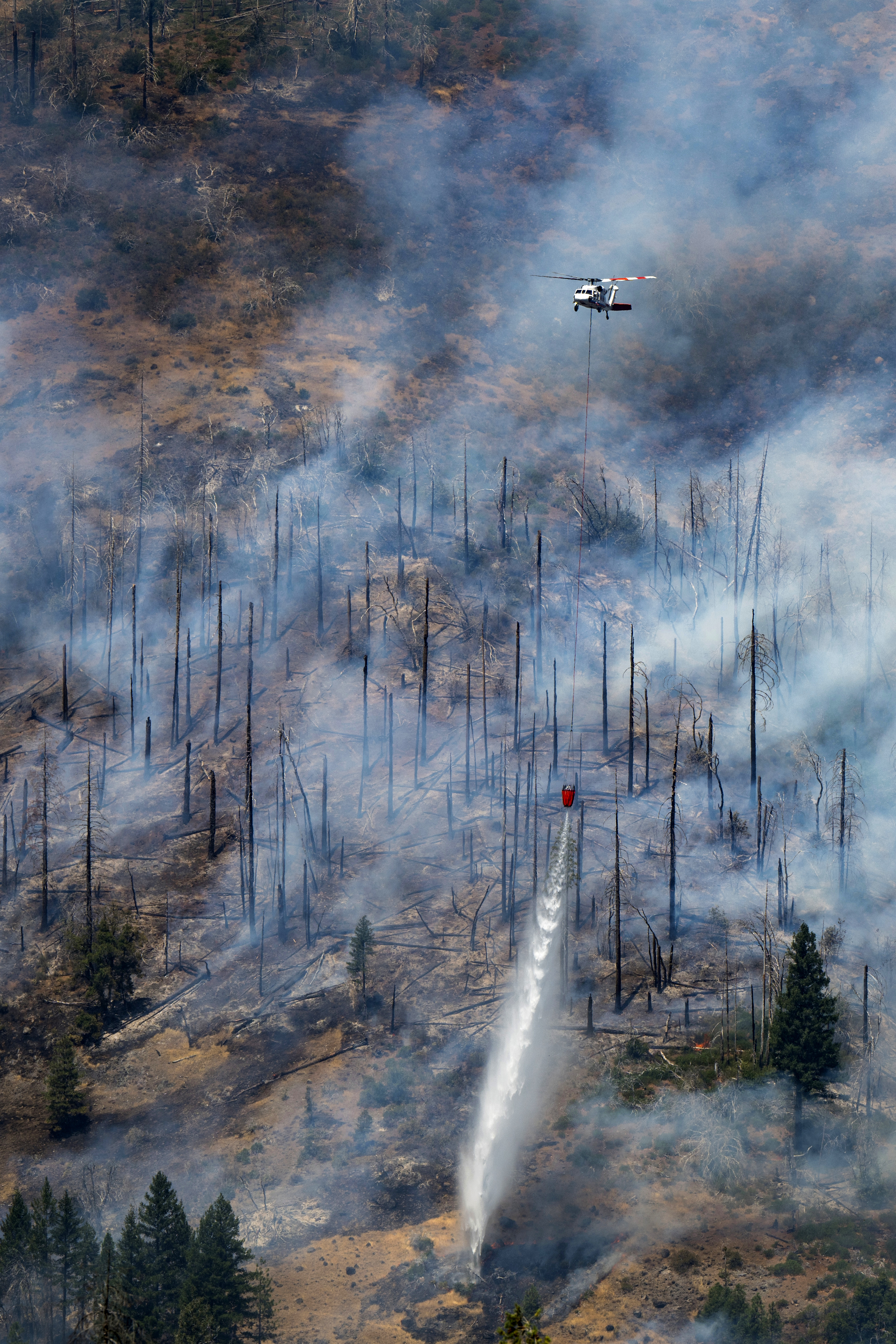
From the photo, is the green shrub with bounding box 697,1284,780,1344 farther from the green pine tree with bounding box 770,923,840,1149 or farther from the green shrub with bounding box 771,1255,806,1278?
the green pine tree with bounding box 770,923,840,1149

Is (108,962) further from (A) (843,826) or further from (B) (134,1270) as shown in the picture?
(A) (843,826)

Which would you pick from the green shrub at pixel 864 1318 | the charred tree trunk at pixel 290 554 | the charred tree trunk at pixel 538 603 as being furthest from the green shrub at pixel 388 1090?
the charred tree trunk at pixel 290 554

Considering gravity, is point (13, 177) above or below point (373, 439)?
above

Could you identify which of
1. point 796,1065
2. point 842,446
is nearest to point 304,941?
point 796,1065

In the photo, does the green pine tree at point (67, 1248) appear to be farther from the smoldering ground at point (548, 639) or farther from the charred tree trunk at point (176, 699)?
the charred tree trunk at point (176, 699)

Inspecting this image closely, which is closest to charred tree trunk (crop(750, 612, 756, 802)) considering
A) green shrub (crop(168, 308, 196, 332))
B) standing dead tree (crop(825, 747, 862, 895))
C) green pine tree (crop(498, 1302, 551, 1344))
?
standing dead tree (crop(825, 747, 862, 895))

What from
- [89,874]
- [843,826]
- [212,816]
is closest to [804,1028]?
[843,826]

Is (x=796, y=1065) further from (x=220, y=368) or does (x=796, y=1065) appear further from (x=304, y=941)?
(x=220, y=368)
